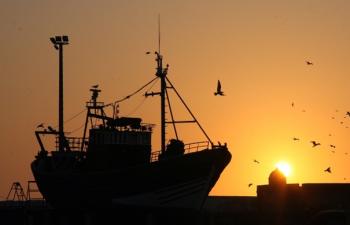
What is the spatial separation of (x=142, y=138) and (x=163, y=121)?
239 cm

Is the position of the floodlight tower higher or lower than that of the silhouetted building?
higher

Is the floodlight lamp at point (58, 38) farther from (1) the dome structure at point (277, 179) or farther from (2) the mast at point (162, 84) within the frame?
(1) the dome structure at point (277, 179)

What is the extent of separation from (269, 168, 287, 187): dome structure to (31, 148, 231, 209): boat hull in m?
31.7

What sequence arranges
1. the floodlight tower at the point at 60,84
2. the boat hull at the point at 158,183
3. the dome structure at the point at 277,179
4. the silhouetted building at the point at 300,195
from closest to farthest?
the boat hull at the point at 158,183, the floodlight tower at the point at 60,84, the silhouetted building at the point at 300,195, the dome structure at the point at 277,179

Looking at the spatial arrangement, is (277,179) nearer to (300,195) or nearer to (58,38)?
(300,195)

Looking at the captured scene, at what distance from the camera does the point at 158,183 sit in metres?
68.6

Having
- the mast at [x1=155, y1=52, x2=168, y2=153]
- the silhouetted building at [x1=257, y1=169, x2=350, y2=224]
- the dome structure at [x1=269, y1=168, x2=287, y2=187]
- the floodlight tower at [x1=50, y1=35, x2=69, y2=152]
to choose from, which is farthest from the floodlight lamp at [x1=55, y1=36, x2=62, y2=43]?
the dome structure at [x1=269, y1=168, x2=287, y2=187]

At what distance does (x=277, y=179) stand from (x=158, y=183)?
36.3 metres

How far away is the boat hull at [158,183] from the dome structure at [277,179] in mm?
31706

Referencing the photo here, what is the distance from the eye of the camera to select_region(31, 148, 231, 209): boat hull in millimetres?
68438

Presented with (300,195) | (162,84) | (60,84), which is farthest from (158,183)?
(300,195)

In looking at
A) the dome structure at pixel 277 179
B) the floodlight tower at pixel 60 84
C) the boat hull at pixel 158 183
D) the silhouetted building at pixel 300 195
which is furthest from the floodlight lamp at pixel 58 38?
the dome structure at pixel 277 179

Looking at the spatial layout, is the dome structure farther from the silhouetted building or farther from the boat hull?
the boat hull

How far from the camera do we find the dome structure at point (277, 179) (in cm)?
10156
